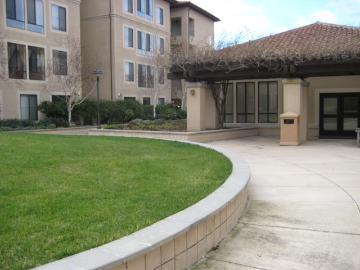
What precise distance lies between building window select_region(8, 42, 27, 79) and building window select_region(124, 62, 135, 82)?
36.2 feet

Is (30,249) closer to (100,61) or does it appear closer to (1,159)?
(1,159)

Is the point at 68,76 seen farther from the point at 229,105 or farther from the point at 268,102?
the point at 268,102

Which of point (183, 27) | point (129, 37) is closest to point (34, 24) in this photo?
point (129, 37)

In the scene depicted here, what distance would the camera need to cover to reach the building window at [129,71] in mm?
39688

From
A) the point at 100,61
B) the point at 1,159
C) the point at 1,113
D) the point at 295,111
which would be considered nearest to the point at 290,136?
the point at 295,111

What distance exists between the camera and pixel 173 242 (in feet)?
13.8

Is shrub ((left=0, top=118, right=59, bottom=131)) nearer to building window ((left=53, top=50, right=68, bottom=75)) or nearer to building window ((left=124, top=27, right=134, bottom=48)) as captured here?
building window ((left=53, top=50, right=68, bottom=75))

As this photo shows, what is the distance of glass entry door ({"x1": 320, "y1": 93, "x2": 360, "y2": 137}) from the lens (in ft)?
70.1

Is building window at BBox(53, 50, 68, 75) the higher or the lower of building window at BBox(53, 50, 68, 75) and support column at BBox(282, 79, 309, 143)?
the higher

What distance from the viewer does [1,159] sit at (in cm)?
835

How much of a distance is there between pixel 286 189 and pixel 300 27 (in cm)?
1748

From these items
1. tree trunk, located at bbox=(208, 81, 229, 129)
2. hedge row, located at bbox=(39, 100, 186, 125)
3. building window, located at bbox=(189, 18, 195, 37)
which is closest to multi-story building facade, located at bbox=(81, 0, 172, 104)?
hedge row, located at bbox=(39, 100, 186, 125)

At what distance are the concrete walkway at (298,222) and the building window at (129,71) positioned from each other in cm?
2922

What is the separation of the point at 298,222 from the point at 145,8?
38.6m
